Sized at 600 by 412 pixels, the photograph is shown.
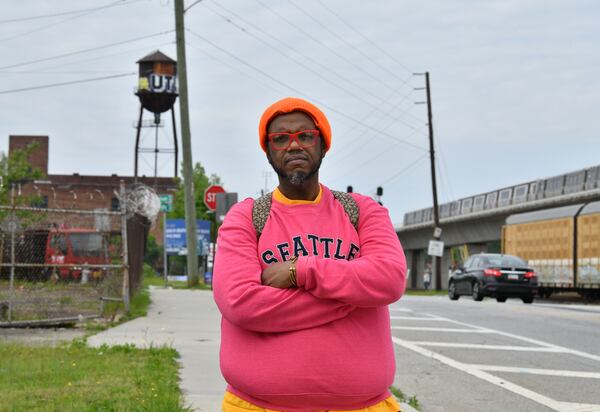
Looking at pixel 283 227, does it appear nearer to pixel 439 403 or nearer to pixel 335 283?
pixel 335 283

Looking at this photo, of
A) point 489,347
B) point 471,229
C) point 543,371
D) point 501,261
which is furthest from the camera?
point 471,229

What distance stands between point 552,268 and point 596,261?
162 inches

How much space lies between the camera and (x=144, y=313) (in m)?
16.7

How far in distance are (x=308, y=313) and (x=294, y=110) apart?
0.69 meters

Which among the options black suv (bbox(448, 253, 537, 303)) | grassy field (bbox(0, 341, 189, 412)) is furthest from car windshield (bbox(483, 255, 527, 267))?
grassy field (bbox(0, 341, 189, 412))

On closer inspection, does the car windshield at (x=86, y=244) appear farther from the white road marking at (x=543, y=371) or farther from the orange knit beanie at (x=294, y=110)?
the orange knit beanie at (x=294, y=110)

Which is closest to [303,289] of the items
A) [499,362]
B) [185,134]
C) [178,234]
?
[499,362]

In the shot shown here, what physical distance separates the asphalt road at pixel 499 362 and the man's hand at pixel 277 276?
5.12 m

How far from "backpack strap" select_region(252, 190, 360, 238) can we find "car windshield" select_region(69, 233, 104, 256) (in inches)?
513

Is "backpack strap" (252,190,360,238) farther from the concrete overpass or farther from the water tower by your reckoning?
the water tower

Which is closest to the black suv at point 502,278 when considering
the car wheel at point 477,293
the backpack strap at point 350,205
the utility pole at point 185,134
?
the car wheel at point 477,293

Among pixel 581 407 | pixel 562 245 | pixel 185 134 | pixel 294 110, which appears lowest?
pixel 581 407

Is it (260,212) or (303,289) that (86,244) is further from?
(303,289)

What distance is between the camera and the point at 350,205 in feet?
10.4
